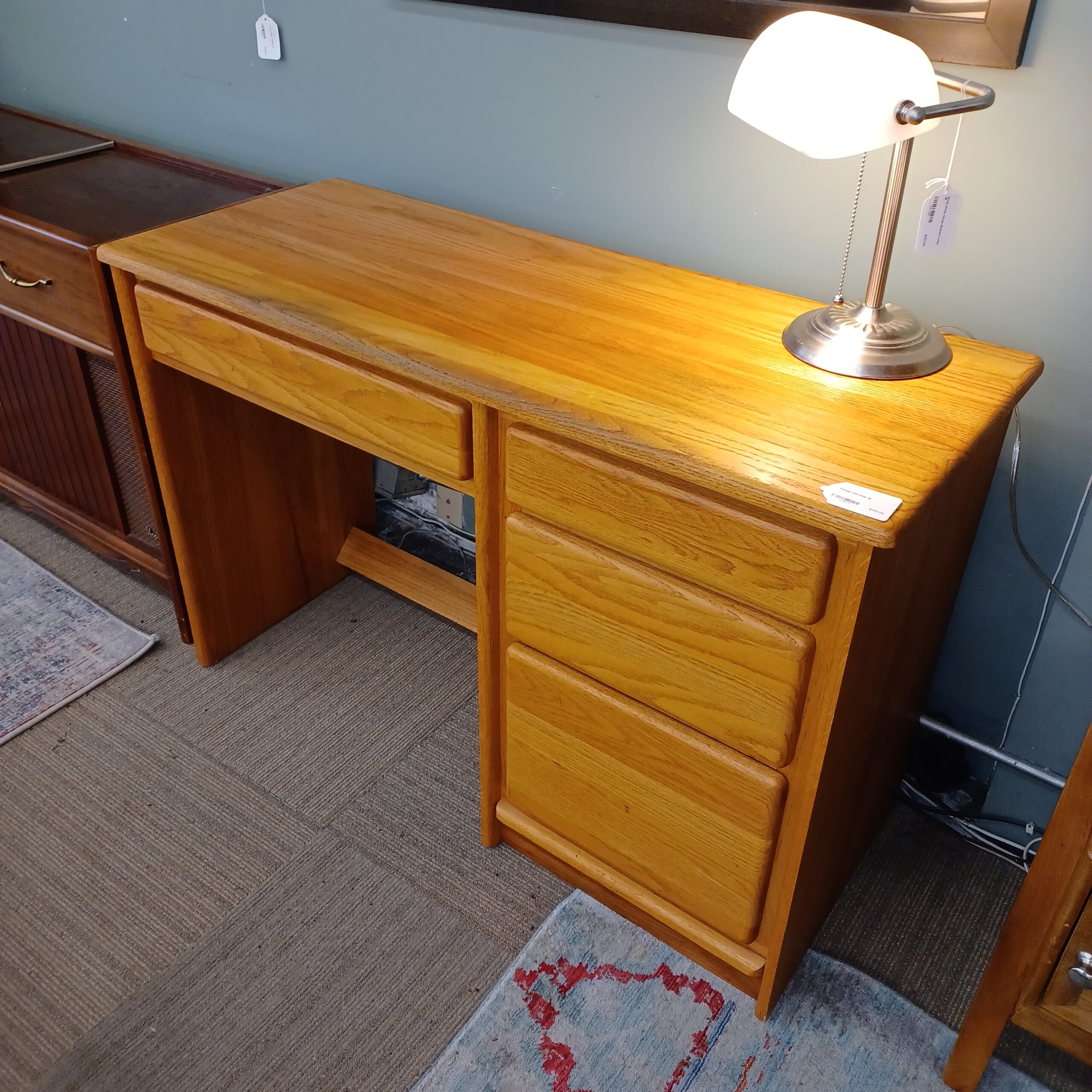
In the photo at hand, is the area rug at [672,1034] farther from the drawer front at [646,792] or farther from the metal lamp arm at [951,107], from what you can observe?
the metal lamp arm at [951,107]

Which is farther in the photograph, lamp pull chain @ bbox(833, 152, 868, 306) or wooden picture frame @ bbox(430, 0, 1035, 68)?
lamp pull chain @ bbox(833, 152, 868, 306)

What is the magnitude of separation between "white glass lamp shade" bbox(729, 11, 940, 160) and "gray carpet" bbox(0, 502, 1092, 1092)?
104 cm

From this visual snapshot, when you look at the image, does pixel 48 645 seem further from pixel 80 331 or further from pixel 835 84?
pixel 835 84

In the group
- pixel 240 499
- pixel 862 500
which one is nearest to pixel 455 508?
pixel 240 499

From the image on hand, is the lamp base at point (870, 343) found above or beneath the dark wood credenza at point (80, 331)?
above

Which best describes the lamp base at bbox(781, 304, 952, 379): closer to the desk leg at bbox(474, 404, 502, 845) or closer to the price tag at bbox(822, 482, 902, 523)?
the price tag at bbox(822, 482, 902, 523)

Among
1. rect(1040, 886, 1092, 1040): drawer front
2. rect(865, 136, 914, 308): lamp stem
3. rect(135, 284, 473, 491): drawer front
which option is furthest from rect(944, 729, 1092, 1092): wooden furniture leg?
rect(135, 284, 473, 491): drawer front

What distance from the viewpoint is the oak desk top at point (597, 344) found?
36.5 inches

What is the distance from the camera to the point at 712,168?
136cm

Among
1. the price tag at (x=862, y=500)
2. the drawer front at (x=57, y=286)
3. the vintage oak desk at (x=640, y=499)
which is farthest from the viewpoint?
the drawer front at (x=57, y=286)

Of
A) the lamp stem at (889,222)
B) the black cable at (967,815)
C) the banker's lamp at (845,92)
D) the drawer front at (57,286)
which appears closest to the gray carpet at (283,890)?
the black cable at (967,815)

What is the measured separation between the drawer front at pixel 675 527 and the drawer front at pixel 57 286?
2.78 ft

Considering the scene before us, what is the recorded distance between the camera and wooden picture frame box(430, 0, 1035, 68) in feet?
3.51

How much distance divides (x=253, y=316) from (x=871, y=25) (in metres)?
0.82
